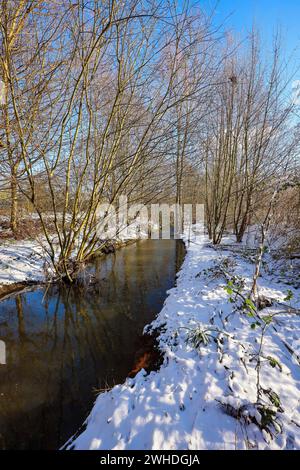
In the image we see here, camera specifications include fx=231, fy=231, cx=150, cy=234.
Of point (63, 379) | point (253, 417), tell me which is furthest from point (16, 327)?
point (253, 417)

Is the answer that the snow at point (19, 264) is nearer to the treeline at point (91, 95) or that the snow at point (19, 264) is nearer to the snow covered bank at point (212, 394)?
the treeline at point (91, 95)

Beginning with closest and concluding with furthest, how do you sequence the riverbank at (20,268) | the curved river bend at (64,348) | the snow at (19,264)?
the curved river bend at (64,348) → the riverbank at (20,268) → the snow at (19,264)

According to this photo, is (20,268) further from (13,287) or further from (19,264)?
(13,287)

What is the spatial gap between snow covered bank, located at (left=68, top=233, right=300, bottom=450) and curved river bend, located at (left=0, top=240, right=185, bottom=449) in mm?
371

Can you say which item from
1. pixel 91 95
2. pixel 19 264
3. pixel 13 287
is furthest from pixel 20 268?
pixel 91 95

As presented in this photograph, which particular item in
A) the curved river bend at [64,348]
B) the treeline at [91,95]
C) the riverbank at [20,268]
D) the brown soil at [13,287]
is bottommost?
the curved river bend at [64,348]

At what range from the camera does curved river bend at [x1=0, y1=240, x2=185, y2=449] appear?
2.33 m

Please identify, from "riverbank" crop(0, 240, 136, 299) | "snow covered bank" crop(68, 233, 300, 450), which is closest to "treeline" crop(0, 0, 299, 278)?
"riverbank" crop(0, 240, 136, 299)

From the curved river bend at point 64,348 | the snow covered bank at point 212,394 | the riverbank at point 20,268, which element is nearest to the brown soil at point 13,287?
the riverbank at point 20,268

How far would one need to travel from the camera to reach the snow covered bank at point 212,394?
1793 mm

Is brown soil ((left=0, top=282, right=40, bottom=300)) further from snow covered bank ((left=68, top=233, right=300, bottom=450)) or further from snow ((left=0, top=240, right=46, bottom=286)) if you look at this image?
snow covered bank ((left=68, top=233, right=300, bottom=450))

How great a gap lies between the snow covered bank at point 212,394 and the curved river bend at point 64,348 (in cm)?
37

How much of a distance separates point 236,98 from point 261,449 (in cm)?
977

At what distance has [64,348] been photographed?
3.53 m
